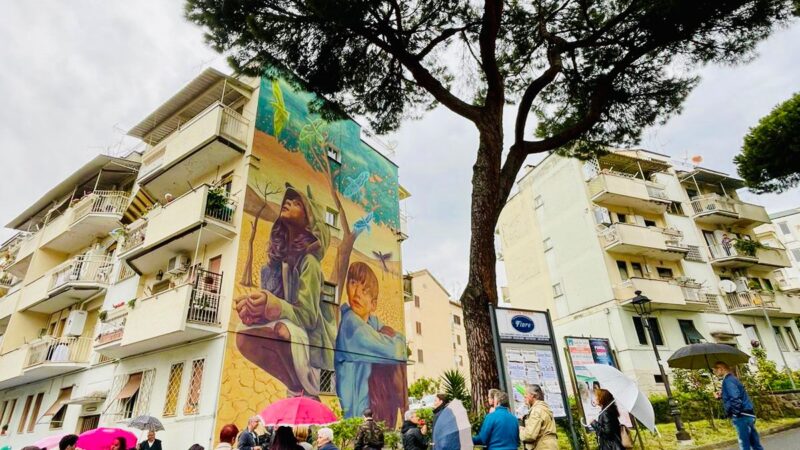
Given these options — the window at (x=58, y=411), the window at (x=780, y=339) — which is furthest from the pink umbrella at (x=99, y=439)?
the window at (x=780, y=339)

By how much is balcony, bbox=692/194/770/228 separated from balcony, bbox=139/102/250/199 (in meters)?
A: 27.1

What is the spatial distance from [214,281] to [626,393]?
12.5 meters

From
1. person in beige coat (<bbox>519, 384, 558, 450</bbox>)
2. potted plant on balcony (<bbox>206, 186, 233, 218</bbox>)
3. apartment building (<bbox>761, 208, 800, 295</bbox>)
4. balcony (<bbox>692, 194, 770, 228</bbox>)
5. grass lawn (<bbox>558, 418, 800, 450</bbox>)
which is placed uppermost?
apartment building (<bbox>761, 208, 800, 295</bbox>)

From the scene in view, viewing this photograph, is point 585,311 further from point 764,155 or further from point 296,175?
point 296,175

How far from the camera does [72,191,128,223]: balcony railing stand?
20.1m

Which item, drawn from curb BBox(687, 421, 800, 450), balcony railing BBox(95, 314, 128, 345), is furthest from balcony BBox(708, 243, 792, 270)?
balcony railing BBox(95, 314, 128, 345)

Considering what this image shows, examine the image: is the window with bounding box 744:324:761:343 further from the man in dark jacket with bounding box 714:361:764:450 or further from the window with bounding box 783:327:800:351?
the man in dark jacket with bounding box 714:361:764:450

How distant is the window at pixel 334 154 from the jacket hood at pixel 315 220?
2.83 meters

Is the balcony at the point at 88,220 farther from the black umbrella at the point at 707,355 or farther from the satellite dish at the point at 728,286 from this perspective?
the satellite dish at the point at 728,286

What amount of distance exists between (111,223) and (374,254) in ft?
40.4

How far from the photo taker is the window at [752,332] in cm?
2462

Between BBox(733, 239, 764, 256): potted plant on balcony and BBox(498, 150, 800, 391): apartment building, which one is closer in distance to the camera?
BBox(498, 150, 800, 391): apartment building

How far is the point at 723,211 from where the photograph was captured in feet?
88.1

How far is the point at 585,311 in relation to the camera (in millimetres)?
23516
